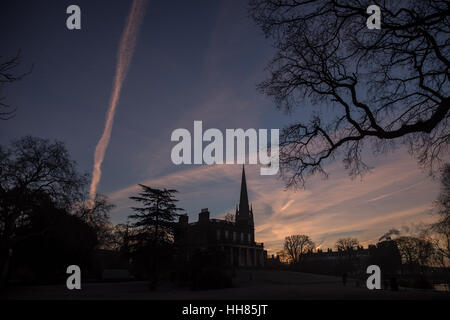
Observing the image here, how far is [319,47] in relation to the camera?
34.1 ft

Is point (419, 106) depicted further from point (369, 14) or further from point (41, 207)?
point (41, 207)

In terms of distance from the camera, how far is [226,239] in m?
69.0

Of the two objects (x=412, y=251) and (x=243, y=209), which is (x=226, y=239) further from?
(x=412, y=251)

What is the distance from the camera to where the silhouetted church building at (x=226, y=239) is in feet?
207

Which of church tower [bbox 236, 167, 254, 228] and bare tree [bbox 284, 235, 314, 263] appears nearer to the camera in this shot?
church tower [bbox 236, 167, 254, 228]

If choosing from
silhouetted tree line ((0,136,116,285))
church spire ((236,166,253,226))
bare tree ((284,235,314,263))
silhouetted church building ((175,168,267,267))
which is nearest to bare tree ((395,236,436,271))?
bare tree ((284,235,314,263))

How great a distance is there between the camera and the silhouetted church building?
63.2 meters

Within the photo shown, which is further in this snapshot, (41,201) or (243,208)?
(243,208)

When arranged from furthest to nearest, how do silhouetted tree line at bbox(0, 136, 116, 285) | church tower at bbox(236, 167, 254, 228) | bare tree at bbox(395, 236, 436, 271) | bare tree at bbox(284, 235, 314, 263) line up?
bare tree at bbox(284, 235, 314, 263), church tower at bbox(236, 167, 254, 228), bare tree at bbox(395, 236, 436, 271), silhouetted tree line at bbox(0, 136, 116, 285)

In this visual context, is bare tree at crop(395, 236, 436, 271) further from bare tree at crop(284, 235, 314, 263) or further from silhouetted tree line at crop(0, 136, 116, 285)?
silhouetted tree line at crop(0, 136, 116, 285)

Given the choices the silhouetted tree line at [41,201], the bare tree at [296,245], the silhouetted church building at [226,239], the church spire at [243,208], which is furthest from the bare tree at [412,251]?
the silhouetted tree line at [41,201]

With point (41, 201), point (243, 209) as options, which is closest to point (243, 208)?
point (243, 209)
